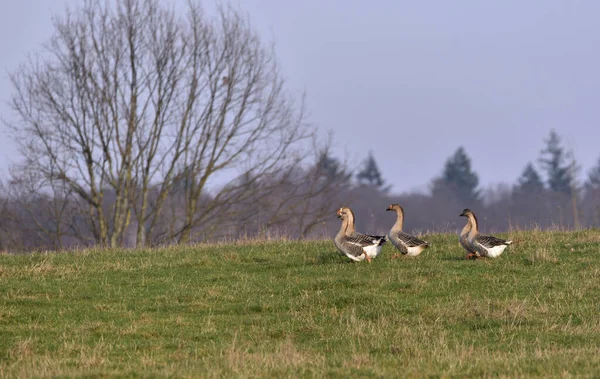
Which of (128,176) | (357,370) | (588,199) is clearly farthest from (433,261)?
(588,199)

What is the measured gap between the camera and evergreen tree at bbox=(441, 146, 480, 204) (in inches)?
4731

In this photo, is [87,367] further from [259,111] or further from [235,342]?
[259,111]

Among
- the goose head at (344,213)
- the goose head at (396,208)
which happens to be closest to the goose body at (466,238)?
the goose head at (396,208)

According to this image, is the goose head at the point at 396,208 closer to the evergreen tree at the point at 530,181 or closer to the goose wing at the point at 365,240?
the goose wing at the point at 365,240

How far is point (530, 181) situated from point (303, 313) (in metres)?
113

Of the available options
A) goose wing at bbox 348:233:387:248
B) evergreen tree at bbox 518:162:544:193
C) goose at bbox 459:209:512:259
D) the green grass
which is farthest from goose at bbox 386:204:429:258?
evergreen tree at bbox 518:162:544:193

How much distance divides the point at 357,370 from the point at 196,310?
5.94 meters

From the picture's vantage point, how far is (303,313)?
1462 cm

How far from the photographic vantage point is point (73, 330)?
44.1ft

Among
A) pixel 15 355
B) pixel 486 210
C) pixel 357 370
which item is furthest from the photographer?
pixel 486 210

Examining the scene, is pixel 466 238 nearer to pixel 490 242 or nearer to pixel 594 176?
pixel 490 242

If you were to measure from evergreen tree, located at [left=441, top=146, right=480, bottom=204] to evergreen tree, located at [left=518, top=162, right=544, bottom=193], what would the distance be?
6271 millimetres

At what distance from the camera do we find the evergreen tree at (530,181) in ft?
377

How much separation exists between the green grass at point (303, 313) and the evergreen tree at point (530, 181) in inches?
3759
